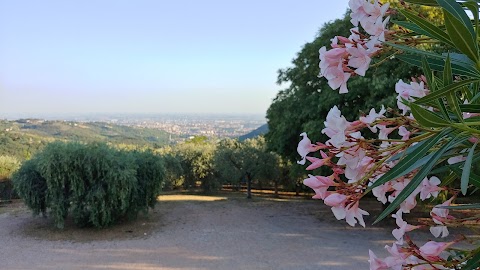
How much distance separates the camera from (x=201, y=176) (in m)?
16.8

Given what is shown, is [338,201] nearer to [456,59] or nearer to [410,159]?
[410,159]

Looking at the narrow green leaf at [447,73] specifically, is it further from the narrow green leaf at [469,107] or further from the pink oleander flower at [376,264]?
the pink oleander flower at [376,264]

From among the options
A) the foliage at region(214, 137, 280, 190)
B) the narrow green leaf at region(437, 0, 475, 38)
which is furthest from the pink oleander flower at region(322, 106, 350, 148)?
the foliage at region(214, 137, 280, 190)

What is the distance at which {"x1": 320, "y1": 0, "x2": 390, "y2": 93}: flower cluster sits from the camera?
655mm

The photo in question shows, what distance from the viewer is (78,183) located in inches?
356

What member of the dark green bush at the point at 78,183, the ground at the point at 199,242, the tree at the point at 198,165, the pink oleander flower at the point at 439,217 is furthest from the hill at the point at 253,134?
the pink oleander flower at the point at 439,217

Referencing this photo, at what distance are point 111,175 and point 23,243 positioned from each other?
2.15 meters

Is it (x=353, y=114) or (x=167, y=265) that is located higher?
(x=353, y=114)

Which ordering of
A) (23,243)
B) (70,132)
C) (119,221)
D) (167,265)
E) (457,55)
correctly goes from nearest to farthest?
1. (457,55)
2. (167,265)
3. (23,243)
4. (119,221)
5. (70,132)

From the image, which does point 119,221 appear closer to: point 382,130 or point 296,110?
point 296,110

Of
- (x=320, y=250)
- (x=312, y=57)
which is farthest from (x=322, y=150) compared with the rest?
(x=312, y=57)

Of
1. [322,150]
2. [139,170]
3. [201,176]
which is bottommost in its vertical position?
[201,176]

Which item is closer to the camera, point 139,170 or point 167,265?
point 167,265

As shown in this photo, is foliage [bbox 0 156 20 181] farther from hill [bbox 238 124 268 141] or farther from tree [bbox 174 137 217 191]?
hill [bbox 238 124 268 141]
